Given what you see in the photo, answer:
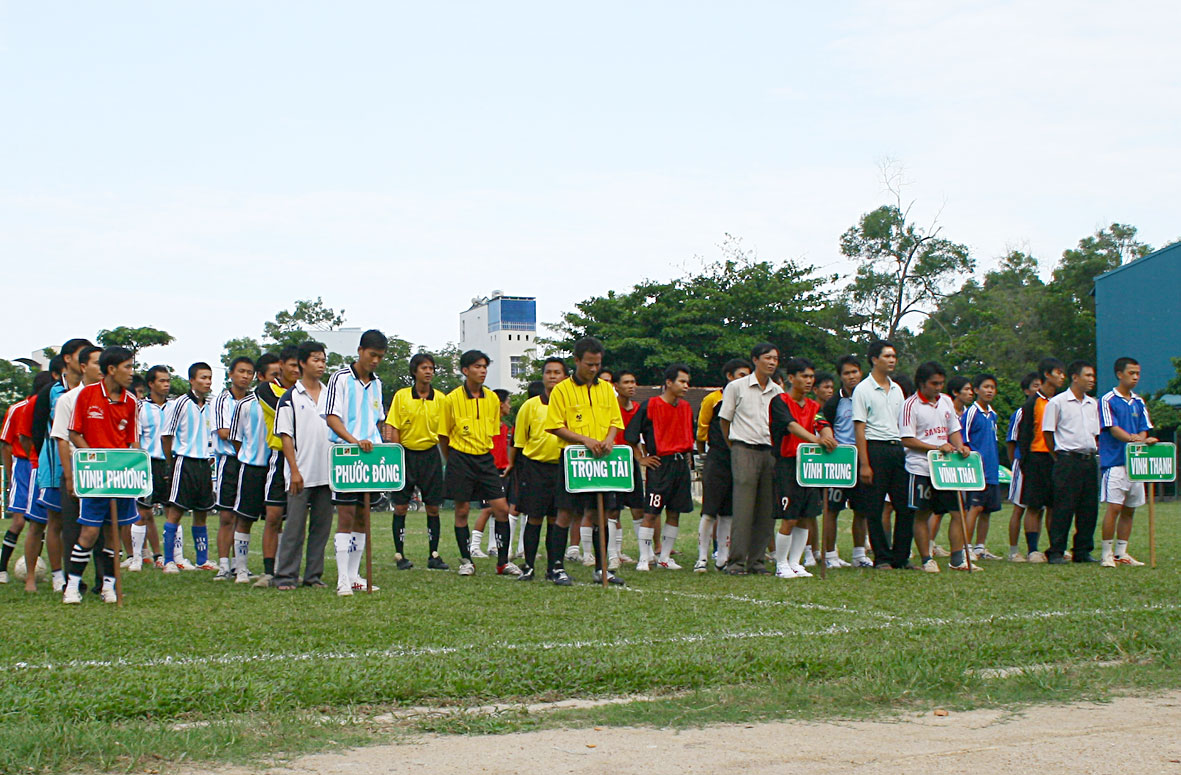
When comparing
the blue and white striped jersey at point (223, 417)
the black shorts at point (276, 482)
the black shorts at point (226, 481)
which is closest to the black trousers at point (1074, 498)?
the black shorts at point (276, 482)

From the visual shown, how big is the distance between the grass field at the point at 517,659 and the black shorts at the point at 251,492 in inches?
48.8

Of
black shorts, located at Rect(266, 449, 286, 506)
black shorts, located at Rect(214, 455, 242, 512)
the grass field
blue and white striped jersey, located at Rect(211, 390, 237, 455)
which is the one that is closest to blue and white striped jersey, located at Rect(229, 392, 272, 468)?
black shorts, located at Rect(214, 455, 242, 512)

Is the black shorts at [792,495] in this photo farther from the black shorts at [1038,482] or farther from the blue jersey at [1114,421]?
the blue jersey at [1114,421]

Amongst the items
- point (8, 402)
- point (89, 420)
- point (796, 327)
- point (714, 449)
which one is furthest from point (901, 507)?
point (8, 402)

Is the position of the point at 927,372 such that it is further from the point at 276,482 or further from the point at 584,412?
the point at 276,482

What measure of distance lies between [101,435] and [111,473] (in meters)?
0.38

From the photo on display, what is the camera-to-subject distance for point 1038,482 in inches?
453

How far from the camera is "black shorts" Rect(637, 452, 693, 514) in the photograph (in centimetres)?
1122

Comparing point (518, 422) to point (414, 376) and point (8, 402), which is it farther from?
point (8, 402)

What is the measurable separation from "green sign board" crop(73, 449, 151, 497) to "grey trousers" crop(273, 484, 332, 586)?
3.73ft

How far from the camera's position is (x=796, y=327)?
49.4 meters

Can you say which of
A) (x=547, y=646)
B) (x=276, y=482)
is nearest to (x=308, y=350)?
(x=276, y=482)

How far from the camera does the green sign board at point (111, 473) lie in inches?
314

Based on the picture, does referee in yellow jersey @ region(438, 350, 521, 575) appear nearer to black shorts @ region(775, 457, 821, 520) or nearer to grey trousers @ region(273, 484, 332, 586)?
grey trousers @ region(273, 484, 332, 586)
